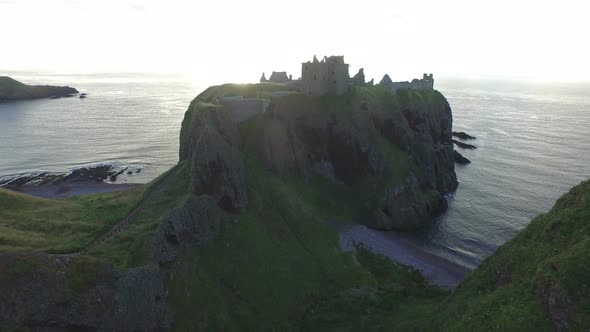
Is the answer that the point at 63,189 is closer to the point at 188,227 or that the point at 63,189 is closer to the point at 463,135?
the point at 188,227

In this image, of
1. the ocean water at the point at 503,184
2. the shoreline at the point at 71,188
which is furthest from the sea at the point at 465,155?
the shoreline at the point at 71,188

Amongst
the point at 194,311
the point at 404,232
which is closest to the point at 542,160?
the point at 404,232

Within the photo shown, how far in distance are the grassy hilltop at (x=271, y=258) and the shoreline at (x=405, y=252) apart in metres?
2.50

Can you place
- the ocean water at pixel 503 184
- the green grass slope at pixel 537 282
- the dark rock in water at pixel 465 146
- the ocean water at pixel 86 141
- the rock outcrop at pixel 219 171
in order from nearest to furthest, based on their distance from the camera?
the green grass slope at pixel 537 282
the rock outcrop at pixel 219 171
the ocean water at pixel 503 184
the ocean water at pixel 86 141
the dark rock in water at pixel 465 146

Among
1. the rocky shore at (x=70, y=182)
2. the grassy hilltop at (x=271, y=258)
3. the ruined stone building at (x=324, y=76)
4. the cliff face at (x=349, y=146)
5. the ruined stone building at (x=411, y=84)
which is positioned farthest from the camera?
the ruined stone building at (x=411, y=84)

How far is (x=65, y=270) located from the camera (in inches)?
1382

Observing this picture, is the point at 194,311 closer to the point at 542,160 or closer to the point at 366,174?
the point at 366,174

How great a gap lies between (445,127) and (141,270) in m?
103

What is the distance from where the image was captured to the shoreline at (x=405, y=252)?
58775 mm

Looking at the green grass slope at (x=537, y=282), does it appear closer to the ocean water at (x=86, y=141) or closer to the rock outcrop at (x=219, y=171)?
the rock outcrop at (x=219, y=171)

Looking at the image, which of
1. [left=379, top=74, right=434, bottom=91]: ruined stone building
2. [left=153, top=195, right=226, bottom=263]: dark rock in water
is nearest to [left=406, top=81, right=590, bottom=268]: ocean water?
[left=379, top=74, right=434, bottom=91]: ruined stone building

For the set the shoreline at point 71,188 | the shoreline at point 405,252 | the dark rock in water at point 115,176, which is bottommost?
the shoreline at point 405,252

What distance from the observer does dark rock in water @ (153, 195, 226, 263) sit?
139 feet

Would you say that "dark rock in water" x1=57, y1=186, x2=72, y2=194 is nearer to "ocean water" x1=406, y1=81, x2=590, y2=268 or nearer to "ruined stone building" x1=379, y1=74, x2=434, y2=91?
"ocean water" x1=406, y1=81, x2=590, y2=268
